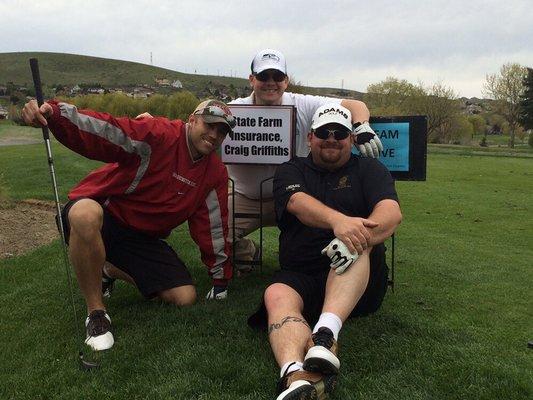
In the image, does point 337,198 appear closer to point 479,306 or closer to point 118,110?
point 479,306

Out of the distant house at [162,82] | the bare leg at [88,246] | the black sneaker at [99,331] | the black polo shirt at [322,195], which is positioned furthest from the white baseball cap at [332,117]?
the distant house at [162,82]

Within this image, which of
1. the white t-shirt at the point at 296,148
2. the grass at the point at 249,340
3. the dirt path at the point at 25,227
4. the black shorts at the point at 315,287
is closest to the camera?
the grass at the point at 249,340

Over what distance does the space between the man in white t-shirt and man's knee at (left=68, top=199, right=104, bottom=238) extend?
74.1 inches

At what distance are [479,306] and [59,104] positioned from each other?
151 inches

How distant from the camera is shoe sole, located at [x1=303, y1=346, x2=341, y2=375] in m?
2.88

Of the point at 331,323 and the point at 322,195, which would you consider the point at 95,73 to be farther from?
the point at 331,323

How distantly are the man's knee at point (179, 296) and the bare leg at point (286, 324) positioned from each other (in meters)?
1.10

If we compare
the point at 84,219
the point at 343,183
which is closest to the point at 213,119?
the point at 343,183

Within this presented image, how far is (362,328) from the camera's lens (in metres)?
4.02

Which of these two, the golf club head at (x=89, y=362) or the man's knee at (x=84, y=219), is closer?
the golf club head at (x=89, y=362)

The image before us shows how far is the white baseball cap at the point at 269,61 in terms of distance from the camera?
195 inches

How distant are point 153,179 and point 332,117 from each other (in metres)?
1.46

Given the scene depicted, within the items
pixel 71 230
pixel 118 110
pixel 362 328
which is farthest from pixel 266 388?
pixel 118 110

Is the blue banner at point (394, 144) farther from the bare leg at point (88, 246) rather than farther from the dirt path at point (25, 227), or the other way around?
the dirt path at point (25, 227)
